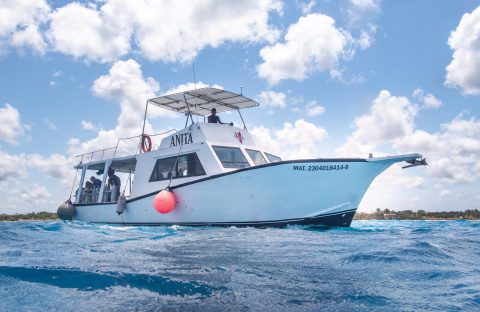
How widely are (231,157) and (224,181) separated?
171 cm

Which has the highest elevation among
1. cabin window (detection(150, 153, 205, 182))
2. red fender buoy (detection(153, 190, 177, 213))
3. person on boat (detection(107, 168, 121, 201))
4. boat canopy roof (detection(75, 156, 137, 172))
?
boat canopy roof (detection(75, 156, 137, 172))

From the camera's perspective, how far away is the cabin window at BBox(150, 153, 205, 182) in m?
10.4

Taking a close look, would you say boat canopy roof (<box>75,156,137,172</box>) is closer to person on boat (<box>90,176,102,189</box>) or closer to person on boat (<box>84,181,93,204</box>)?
person on boat (<box>90,176,102,189</box>)

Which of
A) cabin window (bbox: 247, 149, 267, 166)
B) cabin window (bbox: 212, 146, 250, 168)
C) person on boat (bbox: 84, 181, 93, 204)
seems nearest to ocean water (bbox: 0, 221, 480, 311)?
cabin window (bbox: 212, 146, 250, 168)

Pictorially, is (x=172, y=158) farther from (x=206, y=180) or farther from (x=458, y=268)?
(x=458, y=268)

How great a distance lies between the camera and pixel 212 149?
10.3 m

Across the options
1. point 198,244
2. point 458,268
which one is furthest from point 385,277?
point 198,244

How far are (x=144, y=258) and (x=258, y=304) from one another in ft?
6.96

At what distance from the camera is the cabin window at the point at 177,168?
34.2 ft

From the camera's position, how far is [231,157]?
35.3 ft

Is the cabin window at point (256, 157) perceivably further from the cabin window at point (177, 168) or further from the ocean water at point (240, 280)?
the ocean water at point (240, 280)

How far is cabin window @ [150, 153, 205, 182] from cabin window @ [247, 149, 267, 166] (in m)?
1.99

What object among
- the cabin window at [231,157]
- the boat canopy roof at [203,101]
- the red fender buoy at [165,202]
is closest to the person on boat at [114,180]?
the boat canopy roof at [203,101]

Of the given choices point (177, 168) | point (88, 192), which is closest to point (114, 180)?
point (88, 192)
